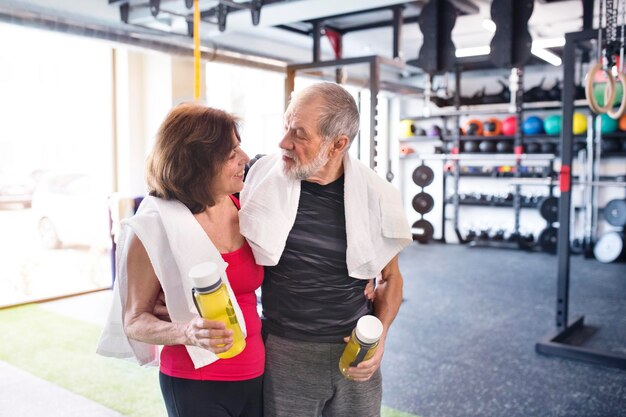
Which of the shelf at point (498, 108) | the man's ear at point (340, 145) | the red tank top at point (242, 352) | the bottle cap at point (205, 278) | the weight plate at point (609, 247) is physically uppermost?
the shelf at point (498, 108)

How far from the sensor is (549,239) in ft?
24.5

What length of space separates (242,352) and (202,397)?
13cm

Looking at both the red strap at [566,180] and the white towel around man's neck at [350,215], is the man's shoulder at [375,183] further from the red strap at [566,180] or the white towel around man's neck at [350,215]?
the red strap at [566,180]

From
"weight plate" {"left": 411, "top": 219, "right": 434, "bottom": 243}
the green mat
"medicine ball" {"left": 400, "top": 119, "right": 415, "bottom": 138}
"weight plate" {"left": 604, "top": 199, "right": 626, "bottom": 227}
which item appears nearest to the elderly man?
the green mat

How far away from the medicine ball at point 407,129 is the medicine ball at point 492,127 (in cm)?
117

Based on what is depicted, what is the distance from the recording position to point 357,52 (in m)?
7.68

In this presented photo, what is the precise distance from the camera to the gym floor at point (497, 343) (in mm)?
2900

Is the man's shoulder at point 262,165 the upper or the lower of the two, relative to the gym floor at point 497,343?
upper

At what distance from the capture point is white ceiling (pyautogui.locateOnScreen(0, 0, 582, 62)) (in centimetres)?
349

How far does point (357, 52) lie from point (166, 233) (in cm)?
696

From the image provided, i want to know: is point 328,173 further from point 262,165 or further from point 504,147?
point 504,147

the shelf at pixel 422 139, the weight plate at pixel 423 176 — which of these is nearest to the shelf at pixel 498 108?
the shelf at pixel 422 139

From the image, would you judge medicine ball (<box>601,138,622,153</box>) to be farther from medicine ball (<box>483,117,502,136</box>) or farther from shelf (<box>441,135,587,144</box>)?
medicine ball (<box>483,117,502,136</box>)

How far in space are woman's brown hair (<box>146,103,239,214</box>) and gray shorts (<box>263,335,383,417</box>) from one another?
41 cm
